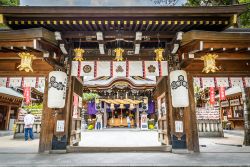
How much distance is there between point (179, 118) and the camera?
785 cm

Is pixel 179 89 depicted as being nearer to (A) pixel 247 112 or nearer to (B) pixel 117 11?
(B) pixel 117 11

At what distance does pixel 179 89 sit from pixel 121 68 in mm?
2438

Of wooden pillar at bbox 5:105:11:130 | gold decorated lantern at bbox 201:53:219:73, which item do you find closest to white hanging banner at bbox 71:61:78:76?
gold decorated lantern at bbox 201:53:219:73

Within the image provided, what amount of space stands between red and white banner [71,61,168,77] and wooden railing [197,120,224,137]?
8.60 metres

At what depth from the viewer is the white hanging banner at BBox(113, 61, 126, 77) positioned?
8.09 m

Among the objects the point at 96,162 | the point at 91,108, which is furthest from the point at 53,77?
the point at 91,108

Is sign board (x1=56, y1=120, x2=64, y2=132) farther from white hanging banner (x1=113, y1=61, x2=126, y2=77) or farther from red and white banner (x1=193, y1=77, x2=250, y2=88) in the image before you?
red and white banner (x1=193, y1=77, x2=250, y2=88)

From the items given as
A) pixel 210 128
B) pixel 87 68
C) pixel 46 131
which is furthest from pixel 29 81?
pixel 210 128

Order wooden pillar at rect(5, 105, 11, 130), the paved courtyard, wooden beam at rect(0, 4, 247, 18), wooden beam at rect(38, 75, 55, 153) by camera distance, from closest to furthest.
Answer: wooden beam at rect(0, 4, 247, 18), wooden beam at rect(38, 75, 55, 153), the paved courtyard, wooden pillar at rect(5, 105, 11, 130)

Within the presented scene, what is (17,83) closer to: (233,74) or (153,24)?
(153,24)

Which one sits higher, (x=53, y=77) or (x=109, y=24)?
(x=109, y=24)

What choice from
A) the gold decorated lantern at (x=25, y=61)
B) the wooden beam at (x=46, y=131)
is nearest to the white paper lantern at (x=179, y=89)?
the wooden beam at (x=46, y=131)

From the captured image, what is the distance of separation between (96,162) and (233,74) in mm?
6734

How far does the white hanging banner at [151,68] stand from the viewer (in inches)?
319
